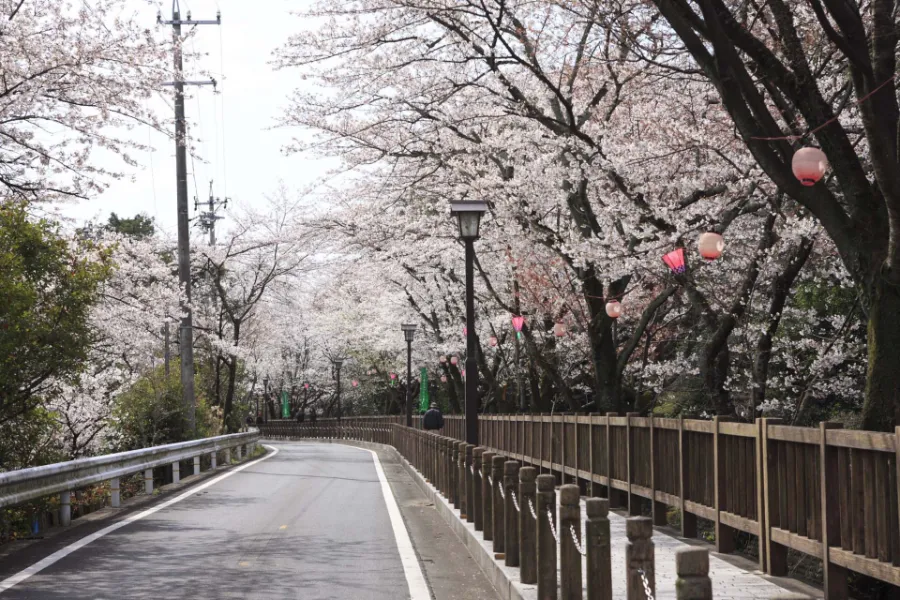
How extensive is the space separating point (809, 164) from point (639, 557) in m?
5.83

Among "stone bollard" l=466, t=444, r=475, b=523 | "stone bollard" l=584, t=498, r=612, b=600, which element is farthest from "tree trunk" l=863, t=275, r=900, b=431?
"stone bollard" l=584, t=498, r=612, b=600

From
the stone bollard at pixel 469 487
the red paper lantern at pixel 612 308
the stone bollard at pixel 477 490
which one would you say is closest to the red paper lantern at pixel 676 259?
the red paper lantern at pixel 612 308

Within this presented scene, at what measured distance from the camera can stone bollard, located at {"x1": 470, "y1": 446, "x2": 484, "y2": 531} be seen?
38.1 feet

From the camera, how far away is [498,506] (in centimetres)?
962

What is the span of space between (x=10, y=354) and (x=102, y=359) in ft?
70.7

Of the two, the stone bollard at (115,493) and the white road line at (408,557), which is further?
the stone bollard at (115,493)

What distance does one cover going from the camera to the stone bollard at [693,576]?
379 centimetres

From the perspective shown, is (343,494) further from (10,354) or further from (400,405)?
(400,405)

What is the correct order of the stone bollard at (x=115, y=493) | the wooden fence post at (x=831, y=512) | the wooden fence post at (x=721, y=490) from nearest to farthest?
the wooden fence post at (x=831, y=512)
the wooden fence post at (x=721, y=490)
the stone bollard at (x=115, y=493)

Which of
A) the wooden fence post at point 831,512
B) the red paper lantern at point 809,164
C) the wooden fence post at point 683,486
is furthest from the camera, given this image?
the wooden fence post at point 683,486

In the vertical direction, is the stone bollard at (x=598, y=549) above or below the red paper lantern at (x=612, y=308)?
below

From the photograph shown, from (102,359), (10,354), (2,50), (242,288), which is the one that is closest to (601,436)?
(10,354)

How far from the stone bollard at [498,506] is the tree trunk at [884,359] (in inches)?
140

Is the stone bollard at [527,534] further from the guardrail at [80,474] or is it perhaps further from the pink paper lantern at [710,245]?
the pink paper lantern at [710,245]
